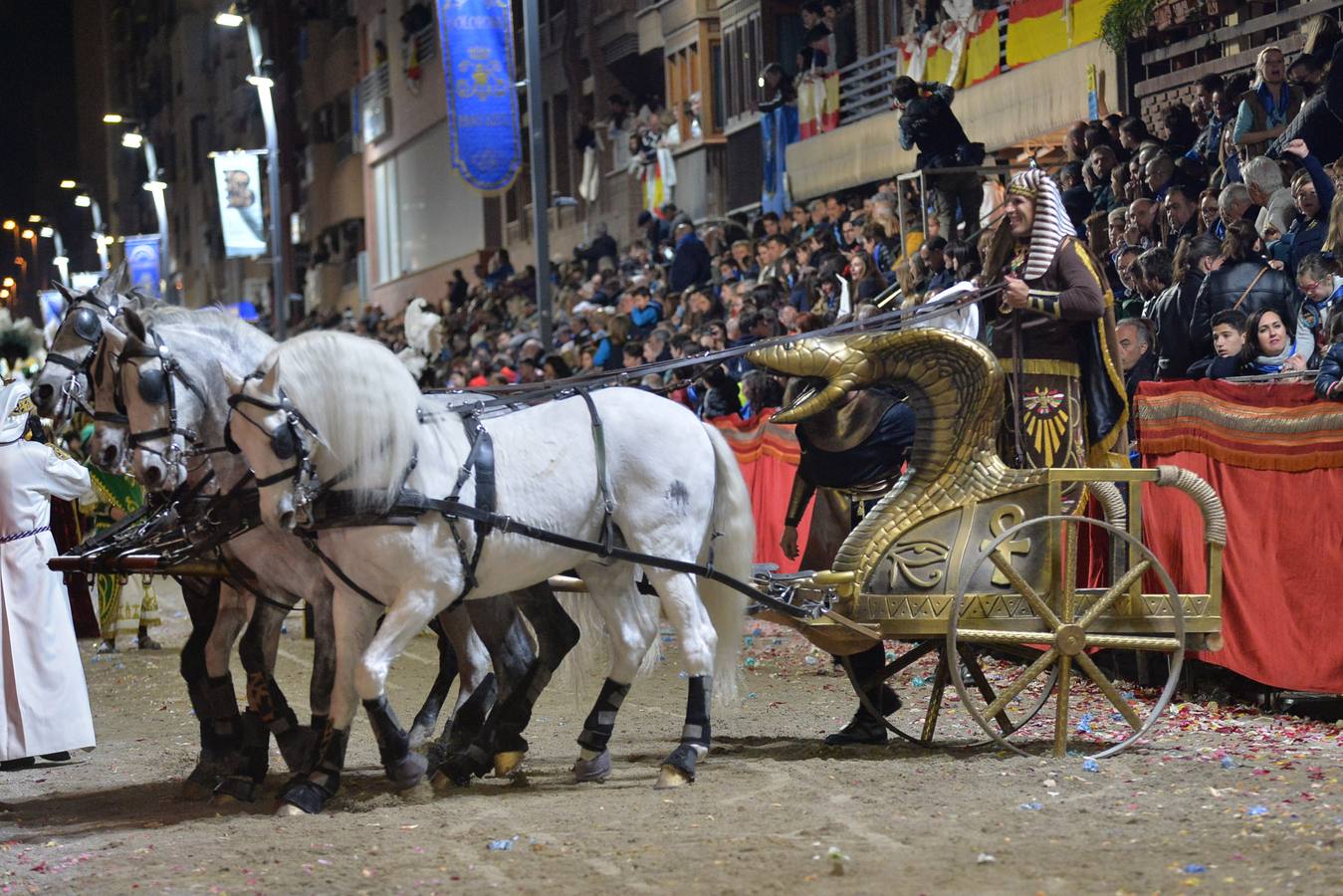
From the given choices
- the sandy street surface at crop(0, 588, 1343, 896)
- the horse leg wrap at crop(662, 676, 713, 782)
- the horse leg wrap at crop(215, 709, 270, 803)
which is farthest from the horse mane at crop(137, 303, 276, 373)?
the horse leg wrap at crop(662, 676, 713, 782)

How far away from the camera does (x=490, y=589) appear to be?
815cm

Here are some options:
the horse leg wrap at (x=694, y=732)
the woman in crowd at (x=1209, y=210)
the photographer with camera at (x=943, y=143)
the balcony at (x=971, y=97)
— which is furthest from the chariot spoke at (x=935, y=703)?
the balcony at (x=971, y=97)

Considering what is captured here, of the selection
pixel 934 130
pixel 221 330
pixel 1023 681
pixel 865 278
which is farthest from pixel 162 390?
pixel 934 130

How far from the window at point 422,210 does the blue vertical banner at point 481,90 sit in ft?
70.2

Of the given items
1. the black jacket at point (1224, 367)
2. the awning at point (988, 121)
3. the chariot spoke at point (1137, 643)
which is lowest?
the chariot spoke at point (1137, 643)

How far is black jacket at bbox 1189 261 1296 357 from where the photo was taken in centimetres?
1091

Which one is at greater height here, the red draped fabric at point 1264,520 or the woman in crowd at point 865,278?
the woman in crowd at point 865,278

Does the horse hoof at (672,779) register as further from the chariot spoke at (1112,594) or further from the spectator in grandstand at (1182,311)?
the spectator in grandstand at (1182,311)

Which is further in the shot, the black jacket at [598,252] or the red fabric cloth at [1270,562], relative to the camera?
the black jacket at [598,252]

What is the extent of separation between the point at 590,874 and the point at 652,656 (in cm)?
257

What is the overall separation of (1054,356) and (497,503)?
276 cm

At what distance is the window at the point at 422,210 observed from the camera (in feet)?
145

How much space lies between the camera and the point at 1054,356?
874cm

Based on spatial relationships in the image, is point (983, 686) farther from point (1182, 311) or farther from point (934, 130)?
point (934, 130)
